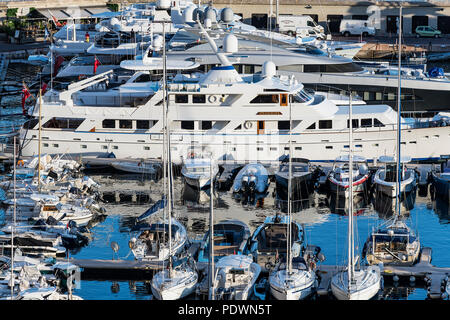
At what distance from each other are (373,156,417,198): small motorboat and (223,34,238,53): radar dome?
25.3 feet

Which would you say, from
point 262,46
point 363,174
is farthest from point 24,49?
point 363,174

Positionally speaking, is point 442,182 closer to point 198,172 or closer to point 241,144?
point 241,144

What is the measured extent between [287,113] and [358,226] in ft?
24.3

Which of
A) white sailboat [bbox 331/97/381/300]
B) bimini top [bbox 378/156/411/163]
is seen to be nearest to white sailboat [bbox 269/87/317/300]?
white sailboat [bbox 331/97/381/300]

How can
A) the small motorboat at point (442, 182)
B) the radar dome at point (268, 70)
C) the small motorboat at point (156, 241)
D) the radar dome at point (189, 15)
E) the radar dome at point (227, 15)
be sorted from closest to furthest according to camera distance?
the small motorboat at point (156, 241)
the small motorboat at point (442, 182)
the radar dome at point (268, 70)
the radar dome at point (227, 15)
the radar dome at point (189, 15)

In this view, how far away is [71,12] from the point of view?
72500mm

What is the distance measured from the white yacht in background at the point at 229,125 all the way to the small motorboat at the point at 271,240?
825cm

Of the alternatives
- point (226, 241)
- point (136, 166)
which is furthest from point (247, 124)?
point (226, 241)

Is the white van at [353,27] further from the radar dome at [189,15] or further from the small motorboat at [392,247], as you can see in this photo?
the small motorboat at [392,247]

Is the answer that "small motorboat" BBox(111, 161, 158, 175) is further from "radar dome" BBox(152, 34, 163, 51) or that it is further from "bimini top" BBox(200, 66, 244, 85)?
"radar dome" BBox(152, 34, 163, 51)

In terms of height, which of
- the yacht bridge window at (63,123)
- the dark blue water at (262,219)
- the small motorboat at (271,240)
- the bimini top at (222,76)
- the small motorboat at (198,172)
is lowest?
the dark blue water at (262,219)

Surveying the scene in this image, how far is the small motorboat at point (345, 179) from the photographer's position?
133 feet

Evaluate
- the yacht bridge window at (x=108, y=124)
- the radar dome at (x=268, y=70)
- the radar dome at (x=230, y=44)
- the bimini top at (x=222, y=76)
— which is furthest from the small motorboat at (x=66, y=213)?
the radar dome at (x=230, y=44)

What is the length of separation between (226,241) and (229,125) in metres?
9.82
